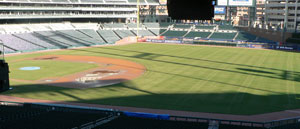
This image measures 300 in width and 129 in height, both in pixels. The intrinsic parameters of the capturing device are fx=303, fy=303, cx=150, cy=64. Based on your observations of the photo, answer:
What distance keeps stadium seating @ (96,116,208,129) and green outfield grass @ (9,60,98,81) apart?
2014 centimetres

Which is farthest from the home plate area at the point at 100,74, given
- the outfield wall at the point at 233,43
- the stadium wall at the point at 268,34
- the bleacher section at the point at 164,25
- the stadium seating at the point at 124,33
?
the bleacher section at the point at 164,25

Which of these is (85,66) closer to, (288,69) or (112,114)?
(112,114)

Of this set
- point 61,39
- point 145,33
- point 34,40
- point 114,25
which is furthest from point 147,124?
point 114,25

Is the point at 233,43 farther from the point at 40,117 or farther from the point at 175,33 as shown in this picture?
the point at 40,117

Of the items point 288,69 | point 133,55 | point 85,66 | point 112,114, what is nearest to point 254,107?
point 112,114

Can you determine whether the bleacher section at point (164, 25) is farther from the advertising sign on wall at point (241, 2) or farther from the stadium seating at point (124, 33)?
the advertising sign on wall at point (241, 2)

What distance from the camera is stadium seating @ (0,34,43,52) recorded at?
60150mm

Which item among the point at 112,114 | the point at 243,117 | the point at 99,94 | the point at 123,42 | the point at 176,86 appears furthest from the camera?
the point at 123,42

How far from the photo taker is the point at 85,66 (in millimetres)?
43719

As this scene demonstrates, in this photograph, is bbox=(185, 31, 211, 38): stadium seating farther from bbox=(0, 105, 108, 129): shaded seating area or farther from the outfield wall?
bbox=(0, 105, 108, 129): shaded seating area

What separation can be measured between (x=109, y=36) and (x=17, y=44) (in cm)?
2592

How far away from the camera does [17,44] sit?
61.6m

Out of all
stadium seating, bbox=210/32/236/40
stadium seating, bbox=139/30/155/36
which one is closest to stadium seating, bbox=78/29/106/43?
stadium seating, bbox=139/30/155/36

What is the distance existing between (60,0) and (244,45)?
48179mm
